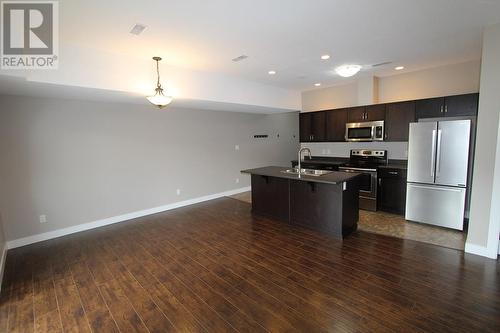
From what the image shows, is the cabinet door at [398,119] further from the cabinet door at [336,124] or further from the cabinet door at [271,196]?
the cabinet door at [271,196]

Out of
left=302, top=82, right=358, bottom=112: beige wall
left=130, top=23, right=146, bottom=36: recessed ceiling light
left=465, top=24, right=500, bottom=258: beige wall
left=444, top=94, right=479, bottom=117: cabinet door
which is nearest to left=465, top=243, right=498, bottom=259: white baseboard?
left=465, top=24, right=500, bottom=258: beige wall

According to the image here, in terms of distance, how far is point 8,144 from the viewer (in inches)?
141

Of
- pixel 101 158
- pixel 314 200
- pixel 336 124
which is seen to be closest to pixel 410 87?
pixel 336 124

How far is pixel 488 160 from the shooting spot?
9.63 feet

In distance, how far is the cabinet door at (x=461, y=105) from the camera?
399 centimetres

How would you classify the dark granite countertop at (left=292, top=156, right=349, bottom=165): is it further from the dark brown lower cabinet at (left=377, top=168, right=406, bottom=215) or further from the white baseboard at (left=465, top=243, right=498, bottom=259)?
the white baseboard at (left=465, top=243, right=498, bottom=259)

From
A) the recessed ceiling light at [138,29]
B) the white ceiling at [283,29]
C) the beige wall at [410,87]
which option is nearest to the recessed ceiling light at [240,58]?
the white ceiling at [283,29]

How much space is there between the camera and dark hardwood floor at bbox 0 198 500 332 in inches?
82.0

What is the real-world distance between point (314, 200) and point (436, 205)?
2.00 meters

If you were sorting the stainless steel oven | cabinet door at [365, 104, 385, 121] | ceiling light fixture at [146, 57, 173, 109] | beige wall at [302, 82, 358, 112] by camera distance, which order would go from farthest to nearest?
beige wall at [302, 82, 358, 112] → cabinet door at [365, 104, 385, 121] → the stainless steel oven → ceiling light fixture at [146, 57, 173, 109]

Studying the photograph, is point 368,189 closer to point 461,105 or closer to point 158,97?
point 461,105

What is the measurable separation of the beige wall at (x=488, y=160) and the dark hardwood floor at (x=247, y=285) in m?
0.36

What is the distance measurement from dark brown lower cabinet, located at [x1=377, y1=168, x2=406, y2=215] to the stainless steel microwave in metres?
0.84

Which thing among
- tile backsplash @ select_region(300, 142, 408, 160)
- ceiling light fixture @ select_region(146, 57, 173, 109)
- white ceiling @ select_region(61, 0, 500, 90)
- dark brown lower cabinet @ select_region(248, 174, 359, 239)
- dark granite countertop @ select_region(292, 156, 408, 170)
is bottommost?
dark brown lower cabinet @ select_region(248, 174, 359, 239)
